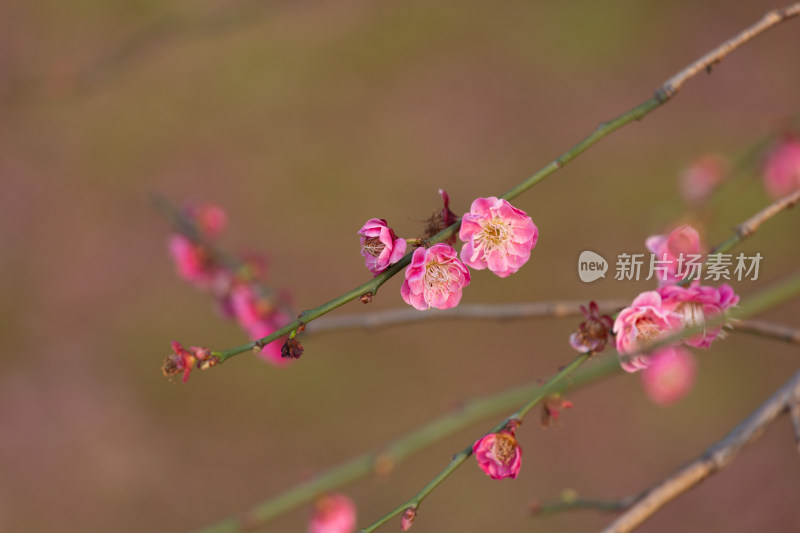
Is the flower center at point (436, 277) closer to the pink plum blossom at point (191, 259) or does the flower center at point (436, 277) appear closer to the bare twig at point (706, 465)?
the bare twig at point (706, 465)

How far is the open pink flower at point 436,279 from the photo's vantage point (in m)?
0.67

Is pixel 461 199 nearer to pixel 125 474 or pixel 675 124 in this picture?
pixel 675 124

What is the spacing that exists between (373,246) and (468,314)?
1.72 ft

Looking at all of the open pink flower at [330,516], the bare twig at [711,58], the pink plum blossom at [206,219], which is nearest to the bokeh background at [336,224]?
the pink plum blossom at [206,219]

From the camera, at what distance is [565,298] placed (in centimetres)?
314

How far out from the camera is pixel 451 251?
2.20 feet

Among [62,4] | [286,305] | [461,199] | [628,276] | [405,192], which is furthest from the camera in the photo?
[62,4]

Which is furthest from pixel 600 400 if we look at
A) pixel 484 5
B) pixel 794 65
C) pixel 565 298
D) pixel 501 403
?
pixel 484 5

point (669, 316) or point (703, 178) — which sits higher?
point (703, 178)

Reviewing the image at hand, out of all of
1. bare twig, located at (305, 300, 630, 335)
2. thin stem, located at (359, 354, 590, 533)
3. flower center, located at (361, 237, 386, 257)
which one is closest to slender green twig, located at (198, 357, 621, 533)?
bare twig, located at (305, 300, 630, 335)

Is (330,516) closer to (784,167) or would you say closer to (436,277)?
(436,277)

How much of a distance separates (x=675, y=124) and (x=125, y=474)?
10.6 feet

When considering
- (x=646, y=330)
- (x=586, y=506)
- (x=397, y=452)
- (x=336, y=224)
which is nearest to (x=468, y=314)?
(x=397, y=452)

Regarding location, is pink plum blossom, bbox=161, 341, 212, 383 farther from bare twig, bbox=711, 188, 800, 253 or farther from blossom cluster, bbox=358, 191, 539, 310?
bare twig, bbox=711, 188, 800, 253
